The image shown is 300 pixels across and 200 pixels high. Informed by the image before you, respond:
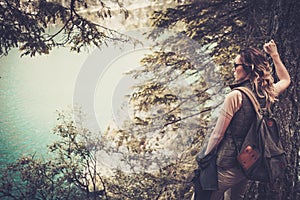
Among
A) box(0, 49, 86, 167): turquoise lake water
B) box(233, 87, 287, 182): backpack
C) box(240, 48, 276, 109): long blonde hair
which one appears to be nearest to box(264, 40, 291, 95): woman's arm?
box(240, 48, 276, 109): long blonde hair

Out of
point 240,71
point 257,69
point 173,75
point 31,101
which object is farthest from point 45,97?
point 257,69

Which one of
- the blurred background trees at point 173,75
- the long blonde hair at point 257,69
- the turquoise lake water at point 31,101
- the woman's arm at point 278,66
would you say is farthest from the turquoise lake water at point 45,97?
the long blonde hair at point 257,69

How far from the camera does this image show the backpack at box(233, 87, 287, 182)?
2.52 metres

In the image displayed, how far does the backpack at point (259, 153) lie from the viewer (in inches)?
99.0

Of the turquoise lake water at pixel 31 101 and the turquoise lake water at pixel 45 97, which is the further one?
the turquoise lake water at pixel 31 101

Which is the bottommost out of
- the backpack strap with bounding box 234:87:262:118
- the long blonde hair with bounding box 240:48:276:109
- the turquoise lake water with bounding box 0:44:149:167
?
the backpack strap with bounding box 234:87:262:118

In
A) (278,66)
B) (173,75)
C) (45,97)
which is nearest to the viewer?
(278,66)

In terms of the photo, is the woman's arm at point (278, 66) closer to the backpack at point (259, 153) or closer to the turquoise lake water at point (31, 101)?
the backpack at point (259, 153)

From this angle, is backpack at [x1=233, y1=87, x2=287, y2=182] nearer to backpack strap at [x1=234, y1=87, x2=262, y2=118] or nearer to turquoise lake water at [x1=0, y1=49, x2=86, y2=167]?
backpack strap at [x1=234, y1=87, x2=262, y2=118]

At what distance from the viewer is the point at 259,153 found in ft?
Answer: 8.30

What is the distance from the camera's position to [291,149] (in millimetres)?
3410

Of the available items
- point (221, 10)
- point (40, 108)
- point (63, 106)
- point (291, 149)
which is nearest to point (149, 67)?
point (221, 10)

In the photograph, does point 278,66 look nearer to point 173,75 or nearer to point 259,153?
point 259,153

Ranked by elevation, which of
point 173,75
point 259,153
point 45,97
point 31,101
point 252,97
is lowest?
point 259,153
